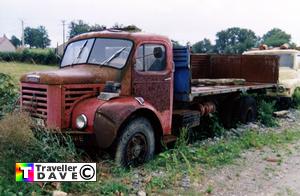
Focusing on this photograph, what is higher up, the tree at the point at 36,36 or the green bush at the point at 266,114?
the tree at the point at 36,36

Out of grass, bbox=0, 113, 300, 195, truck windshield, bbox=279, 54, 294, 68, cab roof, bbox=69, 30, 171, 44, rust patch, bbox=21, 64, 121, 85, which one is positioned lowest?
grass, bbox=0, 113, 300, 195

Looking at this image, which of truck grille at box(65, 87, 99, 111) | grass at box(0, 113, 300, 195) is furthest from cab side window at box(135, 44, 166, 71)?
grass at box(0, 113, 300, 195)

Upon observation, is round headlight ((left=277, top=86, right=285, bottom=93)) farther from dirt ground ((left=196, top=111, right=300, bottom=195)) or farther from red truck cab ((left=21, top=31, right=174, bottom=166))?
red truck cab ((left=21, top=31, right=174, bottom=166))

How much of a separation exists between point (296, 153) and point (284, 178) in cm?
175

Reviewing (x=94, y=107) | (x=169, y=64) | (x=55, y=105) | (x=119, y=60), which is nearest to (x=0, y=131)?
(x=55, y=105)

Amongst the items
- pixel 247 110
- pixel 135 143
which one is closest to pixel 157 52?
pixel 135 143

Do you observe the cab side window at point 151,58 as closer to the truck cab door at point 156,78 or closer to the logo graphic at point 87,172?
the truck cab door at point 156,78

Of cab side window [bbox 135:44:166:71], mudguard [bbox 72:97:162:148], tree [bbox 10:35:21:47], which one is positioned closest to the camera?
mudguard [bbox 72:97:162:148]

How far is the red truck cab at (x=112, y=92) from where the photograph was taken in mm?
→ 5930

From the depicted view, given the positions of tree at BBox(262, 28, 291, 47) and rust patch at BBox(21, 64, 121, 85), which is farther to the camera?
tree at BBox(262, 28, 291, 47)

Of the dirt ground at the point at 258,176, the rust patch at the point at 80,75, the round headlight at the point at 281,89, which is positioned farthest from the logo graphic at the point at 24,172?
the round headlight at the point at 281,89

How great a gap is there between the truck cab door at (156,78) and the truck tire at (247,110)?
3686 mm

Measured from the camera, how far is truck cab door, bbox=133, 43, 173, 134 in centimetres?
679

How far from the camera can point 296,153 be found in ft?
25.3
